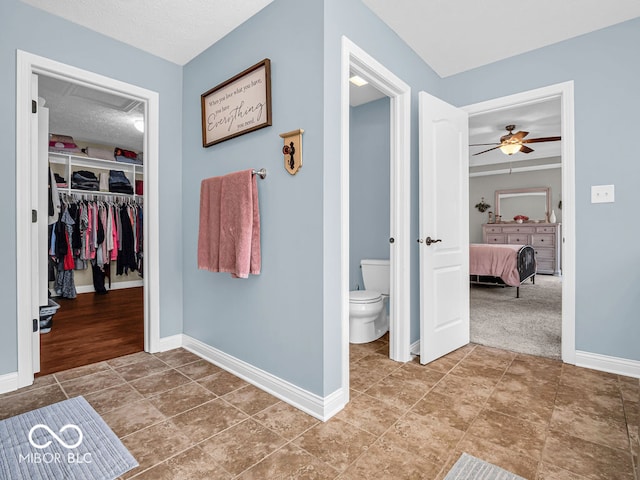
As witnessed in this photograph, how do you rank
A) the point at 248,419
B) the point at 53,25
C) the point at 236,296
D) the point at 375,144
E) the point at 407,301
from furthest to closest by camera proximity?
the point at 375,144 < the point at 407,301 < the point at 236,296 < the point at 53,25 < the point at 248,419

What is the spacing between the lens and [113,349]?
2746 mm

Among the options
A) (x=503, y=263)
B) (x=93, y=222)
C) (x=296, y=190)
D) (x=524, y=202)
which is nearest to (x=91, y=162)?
(x=93, y=222)

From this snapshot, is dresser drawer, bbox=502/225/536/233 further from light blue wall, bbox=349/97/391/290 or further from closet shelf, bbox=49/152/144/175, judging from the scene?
closet shelf, bbox=49/152/144/175

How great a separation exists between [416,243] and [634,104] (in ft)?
5.40

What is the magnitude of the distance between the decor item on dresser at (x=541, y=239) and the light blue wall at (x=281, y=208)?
6898 mm

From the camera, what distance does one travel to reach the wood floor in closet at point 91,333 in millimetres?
2558

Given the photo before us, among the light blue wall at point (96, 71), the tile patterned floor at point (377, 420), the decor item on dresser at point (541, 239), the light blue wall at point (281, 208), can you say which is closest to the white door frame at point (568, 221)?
the tile patterned floor at point (377, 420)

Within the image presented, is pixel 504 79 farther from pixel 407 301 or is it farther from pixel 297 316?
pixel 297 316

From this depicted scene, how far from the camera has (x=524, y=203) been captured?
7.53 meters

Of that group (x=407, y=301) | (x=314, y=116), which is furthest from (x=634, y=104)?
(x=314, y=116)

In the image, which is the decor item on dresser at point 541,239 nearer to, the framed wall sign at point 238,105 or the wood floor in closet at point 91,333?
the framed wall sign at point 238,105

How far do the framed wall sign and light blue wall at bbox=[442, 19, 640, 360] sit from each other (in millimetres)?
2115

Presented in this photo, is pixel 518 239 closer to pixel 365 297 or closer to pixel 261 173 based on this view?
pixel 365 297

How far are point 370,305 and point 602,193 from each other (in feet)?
5.90
